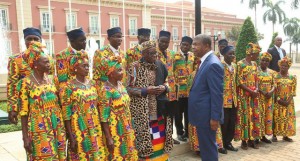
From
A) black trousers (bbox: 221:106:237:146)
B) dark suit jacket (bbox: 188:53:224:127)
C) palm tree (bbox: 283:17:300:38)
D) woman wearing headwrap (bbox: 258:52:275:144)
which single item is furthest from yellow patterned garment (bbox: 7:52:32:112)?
palm tree (bbox: 283:17:300:38)

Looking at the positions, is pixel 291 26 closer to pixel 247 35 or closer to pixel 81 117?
pixel 247 35

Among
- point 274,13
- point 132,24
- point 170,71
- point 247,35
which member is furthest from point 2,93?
point 274,13

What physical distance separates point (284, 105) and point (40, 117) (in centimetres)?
495

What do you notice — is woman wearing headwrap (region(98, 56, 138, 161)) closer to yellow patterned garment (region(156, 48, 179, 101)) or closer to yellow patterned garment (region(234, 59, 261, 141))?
yellow patterned garment (region(156, 48, 179, 101))

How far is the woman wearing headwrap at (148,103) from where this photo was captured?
3596 mm

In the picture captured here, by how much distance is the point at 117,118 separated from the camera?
10.6 ft

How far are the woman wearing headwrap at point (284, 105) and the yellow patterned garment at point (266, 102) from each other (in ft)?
0.83

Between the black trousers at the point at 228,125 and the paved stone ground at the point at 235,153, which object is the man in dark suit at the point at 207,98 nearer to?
the paved stone ground at the point at 235,153

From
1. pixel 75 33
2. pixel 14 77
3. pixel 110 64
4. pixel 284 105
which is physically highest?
pixel 75 33

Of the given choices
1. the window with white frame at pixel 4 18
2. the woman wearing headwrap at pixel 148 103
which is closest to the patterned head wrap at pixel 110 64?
the woman wearing headwrap at pixel 148 103

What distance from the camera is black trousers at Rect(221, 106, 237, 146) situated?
507cm

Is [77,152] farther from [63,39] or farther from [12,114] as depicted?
[63,39]

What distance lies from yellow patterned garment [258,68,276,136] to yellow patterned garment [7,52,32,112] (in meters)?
4.28

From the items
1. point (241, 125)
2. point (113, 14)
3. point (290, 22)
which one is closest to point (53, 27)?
point (113, 14)
